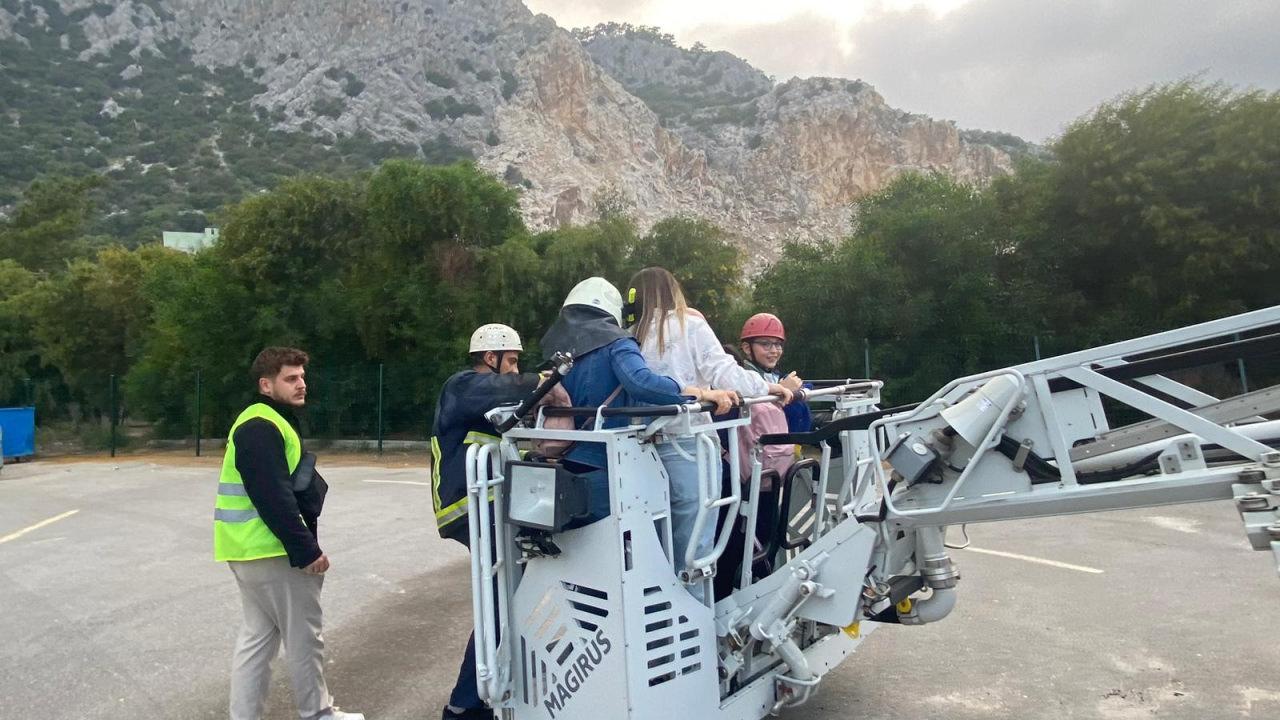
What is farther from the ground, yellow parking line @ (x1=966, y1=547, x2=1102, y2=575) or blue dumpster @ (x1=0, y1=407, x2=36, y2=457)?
blue dumpster @ (x1=0, y1=407, x2=36, y2=457)

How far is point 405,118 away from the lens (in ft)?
262

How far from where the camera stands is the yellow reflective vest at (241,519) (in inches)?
148

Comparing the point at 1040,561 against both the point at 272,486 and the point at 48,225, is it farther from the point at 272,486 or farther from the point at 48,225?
the point at 48,225

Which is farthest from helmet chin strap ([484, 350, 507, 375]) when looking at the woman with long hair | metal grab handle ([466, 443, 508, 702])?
metal grab handle ([466, 443, 508, 702])

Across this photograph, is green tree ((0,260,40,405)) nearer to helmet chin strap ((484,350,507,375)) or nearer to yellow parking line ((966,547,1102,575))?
helmet chin strap ((484,350,507,375))

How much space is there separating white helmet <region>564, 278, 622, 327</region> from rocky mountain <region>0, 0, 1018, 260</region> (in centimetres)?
5249

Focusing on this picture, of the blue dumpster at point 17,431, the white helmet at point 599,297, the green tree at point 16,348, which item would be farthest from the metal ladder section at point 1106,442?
the green tree at point 16,348

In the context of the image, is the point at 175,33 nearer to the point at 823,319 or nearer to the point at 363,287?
the point at 363,287

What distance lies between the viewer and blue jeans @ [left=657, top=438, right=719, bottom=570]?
10.5 feet

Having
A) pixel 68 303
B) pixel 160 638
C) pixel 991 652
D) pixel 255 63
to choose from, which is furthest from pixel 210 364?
pixel 255 63

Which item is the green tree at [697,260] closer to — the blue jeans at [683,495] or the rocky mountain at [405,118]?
the blue jeans at [683,495]

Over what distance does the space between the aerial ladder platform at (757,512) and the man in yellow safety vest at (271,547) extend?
39.8 inches

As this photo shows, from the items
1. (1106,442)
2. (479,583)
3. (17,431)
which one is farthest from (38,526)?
(1106,442)

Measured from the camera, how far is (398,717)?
427cm
